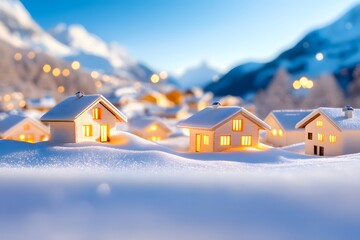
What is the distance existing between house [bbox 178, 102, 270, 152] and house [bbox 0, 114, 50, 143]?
25.3m

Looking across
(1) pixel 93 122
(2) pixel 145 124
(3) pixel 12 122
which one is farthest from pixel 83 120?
(2) pixel 145 124

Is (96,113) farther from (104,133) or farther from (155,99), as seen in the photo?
(155,99)

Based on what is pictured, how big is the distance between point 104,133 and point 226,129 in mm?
12316

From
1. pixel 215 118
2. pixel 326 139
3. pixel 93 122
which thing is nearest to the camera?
pixel 93 122

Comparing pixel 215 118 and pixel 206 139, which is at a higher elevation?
pixel 215 118

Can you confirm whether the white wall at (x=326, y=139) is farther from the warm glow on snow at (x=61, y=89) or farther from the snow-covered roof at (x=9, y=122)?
the warm glow on snow at (x=61, y=89)

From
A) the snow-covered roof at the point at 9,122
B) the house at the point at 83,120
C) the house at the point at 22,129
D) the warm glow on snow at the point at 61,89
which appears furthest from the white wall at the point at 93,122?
the warm glow on snow at the point at 61,89

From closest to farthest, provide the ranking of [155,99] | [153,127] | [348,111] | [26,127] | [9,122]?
[348,111] < [9,122] < [26,127] < [153,127] < [155,99]

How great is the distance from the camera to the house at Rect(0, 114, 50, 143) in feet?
167

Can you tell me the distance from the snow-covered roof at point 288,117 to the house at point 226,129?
1784cm

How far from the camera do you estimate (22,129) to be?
52.3 m

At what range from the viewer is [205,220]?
64.0 ft

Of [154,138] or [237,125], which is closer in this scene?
[237,125]

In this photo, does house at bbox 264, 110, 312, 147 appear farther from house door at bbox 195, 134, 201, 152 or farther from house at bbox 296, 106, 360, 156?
house door at bbox 195, 134, 201, 152
